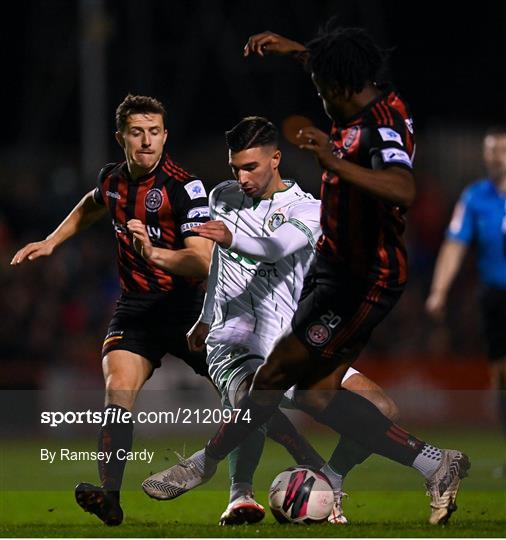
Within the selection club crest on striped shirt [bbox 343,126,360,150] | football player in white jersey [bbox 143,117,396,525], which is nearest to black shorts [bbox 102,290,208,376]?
football player in white jersey [bbox 143,117,396,525]

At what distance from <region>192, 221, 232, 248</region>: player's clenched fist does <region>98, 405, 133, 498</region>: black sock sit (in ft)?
3.96

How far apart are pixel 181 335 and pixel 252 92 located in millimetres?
18418

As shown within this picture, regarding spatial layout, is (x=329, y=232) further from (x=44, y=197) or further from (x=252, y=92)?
(x=252, y=92)

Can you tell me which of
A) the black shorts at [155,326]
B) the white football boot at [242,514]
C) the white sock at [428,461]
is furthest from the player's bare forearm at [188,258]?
the white sock at [428,461]

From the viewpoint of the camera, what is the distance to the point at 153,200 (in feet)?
24.7

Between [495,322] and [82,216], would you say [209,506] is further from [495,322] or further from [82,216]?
[495,322]

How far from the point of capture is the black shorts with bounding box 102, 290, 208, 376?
7.61m

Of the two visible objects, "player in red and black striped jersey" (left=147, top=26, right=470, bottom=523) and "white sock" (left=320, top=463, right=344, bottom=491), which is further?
"white sock" (left=320, top=463, right=344, bottom=491)

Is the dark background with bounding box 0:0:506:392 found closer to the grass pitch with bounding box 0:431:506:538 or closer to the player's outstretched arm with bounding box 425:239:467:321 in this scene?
the grass pitch with bounding box 0:431:506:538

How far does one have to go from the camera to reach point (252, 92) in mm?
25734

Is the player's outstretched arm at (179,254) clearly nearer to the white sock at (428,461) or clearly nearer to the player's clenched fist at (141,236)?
the player's clenched fist at (141,236)

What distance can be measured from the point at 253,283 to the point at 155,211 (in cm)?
68

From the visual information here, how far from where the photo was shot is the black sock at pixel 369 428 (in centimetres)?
707

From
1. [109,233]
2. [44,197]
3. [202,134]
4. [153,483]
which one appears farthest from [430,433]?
[202,134]
